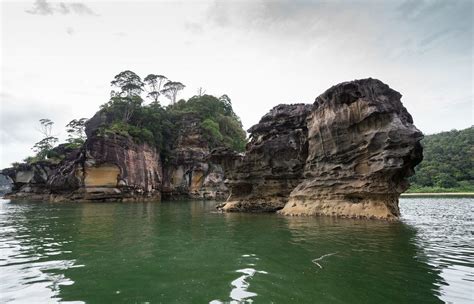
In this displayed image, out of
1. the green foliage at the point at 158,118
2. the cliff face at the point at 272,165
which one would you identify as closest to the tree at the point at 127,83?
the green foliage at the point at 158,118

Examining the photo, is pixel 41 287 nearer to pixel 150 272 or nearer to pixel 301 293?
pixel 150 272

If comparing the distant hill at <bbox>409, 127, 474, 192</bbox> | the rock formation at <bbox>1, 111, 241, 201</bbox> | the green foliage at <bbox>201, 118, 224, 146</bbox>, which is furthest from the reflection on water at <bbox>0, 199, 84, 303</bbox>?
the distant hill at <bbox>409, 127, 474, 192</bbox>

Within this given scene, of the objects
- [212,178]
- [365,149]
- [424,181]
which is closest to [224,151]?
[365,149]

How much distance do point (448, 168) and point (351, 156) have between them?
72.4 m

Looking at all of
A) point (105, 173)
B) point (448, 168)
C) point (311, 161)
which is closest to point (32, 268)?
point (311, 161)

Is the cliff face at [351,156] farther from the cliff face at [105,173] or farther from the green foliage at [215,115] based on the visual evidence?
the green foliage at [215,115]

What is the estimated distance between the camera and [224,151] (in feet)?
96.9

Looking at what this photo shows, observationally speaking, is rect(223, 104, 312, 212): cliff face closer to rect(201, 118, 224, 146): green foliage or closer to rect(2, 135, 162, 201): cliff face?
rect(2, 135, 162, 201): cliff face

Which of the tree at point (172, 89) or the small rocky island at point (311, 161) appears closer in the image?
the small rocky island at point (311, 161)

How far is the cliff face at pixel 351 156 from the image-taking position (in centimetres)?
1886

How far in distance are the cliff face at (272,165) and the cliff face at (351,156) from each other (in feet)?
0.30

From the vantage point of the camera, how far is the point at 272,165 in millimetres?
26781

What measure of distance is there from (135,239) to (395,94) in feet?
63.5

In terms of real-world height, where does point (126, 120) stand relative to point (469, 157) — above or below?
above
